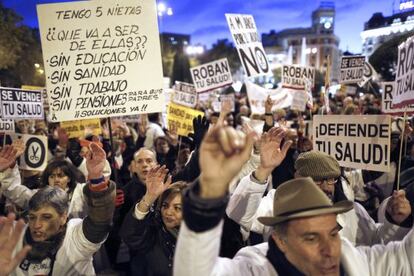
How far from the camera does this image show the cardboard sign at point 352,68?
8836 mm

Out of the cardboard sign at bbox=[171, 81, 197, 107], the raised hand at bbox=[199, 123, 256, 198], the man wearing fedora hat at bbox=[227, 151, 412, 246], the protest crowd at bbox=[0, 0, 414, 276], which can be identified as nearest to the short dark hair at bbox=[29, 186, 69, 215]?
the protest crowd at bbox=[0, 0, 414, 276]

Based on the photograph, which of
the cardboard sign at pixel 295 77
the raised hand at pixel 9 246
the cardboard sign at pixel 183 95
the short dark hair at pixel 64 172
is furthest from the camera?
the cardboard sign at pixel 183 95

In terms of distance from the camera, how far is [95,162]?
3.01m

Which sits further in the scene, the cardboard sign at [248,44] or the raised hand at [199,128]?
the cardboard sign at [248,44]

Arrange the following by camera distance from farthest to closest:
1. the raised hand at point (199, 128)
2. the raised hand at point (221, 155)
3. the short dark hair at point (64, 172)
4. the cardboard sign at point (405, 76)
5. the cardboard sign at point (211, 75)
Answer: the cardboard sign at point (211, 75) < the raised hand at point (199, 128) < the short dark hair at point (64, 172) < the cardboard sign at point (405, 76) < the raised hand at point (221, 155)

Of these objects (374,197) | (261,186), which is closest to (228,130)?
(261,186)

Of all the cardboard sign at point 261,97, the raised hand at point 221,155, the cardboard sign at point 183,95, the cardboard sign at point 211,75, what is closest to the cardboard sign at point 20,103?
the cardboard sign at point 183,95

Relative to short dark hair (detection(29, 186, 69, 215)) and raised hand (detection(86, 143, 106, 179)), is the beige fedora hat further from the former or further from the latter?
short dark hair (detection(29, 186, 69, 215))

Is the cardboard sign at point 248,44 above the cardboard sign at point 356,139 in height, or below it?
above

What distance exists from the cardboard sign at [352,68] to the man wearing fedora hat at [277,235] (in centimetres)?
664

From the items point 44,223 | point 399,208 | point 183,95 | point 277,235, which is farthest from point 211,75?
point 277,235

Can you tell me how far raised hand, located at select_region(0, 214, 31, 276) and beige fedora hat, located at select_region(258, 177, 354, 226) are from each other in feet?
4.27

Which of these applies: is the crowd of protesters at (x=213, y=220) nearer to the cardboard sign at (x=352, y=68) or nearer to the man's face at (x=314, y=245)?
the man's face at (x=314, y=245)

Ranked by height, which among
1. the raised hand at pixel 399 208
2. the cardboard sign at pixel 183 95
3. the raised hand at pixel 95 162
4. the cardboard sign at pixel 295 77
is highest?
the cardboard sign at pixel 295 77
